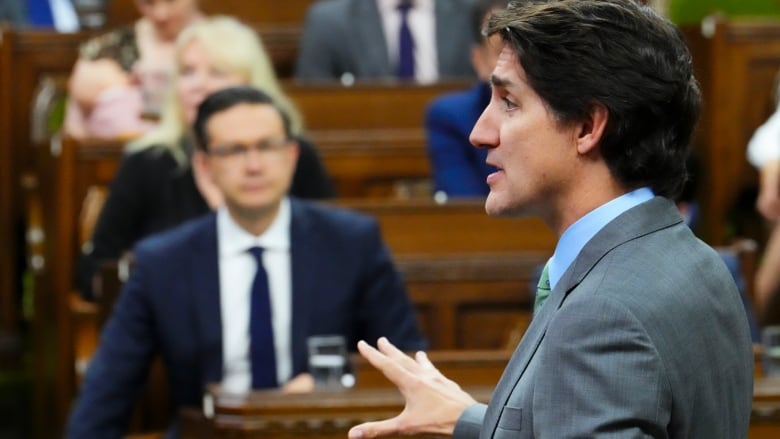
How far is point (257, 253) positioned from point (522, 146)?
197cm

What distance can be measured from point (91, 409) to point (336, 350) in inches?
24.5

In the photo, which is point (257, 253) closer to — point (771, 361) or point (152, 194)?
point (152, 194)

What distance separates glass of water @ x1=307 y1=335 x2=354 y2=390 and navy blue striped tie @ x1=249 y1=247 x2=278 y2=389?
0.30 metres

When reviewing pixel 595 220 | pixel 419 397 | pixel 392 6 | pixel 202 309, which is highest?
pixel 392 6

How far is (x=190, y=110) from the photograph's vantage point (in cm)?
442

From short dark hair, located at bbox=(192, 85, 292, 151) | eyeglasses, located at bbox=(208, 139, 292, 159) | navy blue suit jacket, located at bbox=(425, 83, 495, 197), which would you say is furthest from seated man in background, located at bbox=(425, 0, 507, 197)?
eyeglasses, located at bbox=(208, 139, 292, 159)

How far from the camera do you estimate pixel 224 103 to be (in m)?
3.78

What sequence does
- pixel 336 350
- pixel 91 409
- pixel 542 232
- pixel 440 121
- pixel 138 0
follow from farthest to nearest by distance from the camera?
1. pixel 138 0
2. pixel 440 121
3. pixel 542 232
4. pixel 91 409
5. pixel 336 350

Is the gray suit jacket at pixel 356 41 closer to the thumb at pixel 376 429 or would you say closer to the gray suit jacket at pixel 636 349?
the thumb at pixel 376 429

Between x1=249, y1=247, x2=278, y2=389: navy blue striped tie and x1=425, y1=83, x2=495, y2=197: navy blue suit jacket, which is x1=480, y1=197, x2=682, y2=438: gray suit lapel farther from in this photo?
x1=425, y1=83, x2=495, y2=197: navy blue suit jacket

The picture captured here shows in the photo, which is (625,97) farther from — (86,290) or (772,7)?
(772,7)

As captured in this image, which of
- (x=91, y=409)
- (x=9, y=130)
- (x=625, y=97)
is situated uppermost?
(x=625, y=97)

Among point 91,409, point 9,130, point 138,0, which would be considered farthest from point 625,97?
point 9,130

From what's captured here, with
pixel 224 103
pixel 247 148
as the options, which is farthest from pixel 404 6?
pixel 247 148
